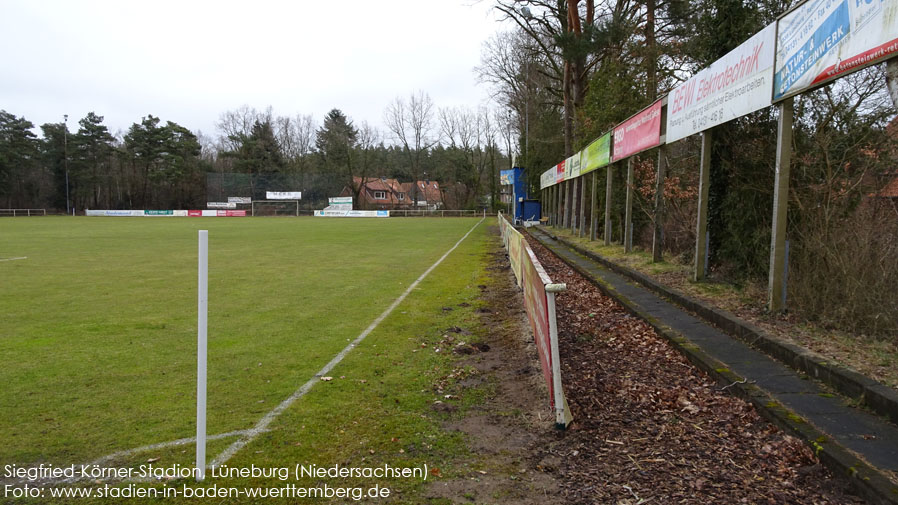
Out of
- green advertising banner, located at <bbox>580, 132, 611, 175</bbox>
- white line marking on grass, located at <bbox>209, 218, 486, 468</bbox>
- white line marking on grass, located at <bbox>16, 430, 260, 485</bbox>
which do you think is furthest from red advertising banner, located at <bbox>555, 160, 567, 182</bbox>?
white line marking on grass, located at <bbox>16, 430, 260, 485</bbox>

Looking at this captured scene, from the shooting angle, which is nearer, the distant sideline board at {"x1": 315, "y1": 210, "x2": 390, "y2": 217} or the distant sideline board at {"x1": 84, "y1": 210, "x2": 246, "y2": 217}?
the distant sideline board at {"x1": 84, "y1": 210, "x2": 246, "y2": 217}

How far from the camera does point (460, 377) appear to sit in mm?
5602

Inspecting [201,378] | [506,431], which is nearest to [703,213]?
[506,431]

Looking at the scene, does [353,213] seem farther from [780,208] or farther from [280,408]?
[280,408]

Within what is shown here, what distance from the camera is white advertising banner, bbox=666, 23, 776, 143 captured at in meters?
7.09

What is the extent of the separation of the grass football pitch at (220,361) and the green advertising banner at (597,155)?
680 cm

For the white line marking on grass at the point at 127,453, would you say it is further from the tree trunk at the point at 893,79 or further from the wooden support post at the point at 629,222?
the wooden support post at the point at 629,222

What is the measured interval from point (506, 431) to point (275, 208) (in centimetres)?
7498

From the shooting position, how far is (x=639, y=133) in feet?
45.3

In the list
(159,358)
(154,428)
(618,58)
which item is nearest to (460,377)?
(154,428)

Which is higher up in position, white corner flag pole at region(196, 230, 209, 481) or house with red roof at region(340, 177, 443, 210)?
house with red roof at region(340, 177, 443, 210)

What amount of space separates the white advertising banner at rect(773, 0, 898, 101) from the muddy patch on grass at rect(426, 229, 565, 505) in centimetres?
419

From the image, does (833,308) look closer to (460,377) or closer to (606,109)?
(460,377)

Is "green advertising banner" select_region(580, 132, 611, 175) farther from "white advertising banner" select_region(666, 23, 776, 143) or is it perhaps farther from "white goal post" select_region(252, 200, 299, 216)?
"white goal post" select_region(252, 200, 299, 216)
